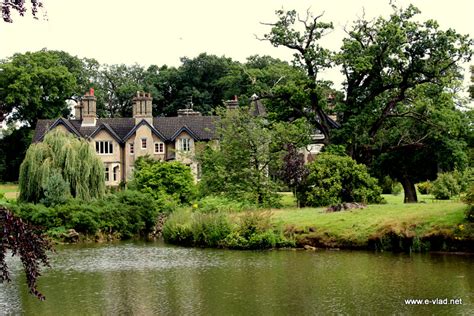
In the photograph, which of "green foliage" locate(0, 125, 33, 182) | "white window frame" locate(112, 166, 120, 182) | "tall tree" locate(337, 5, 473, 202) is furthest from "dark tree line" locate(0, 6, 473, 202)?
"green foliage" locate(0, 125, 33, 182)

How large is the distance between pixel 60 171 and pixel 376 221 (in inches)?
708

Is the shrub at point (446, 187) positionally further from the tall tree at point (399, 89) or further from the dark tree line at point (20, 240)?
the dark tree line at point (20, 240)

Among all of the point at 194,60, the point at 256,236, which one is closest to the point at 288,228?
the point at 256,236

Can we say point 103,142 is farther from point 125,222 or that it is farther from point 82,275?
point 82,275

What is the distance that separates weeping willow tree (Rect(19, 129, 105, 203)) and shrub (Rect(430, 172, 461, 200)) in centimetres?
1908

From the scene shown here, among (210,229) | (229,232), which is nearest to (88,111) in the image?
(210,229)

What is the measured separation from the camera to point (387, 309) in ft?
49.2

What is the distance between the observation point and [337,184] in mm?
32500

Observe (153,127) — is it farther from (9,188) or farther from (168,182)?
(168,182)

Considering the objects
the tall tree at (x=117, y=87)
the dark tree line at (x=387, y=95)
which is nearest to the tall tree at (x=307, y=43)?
the dark tree line at (x=387, y=95)

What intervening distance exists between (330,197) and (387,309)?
17.7m

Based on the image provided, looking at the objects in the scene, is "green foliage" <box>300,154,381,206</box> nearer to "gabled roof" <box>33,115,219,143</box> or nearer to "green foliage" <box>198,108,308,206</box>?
"green foliage" <box>198,108,308,206</box>

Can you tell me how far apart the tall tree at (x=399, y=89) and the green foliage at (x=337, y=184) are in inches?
→ 177

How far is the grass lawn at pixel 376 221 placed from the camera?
2380 centimetres
